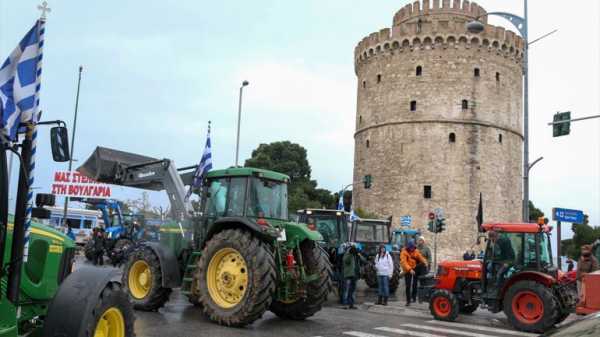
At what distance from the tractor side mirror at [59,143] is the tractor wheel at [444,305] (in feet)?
26.8

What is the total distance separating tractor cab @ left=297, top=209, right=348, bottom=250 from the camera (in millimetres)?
16219

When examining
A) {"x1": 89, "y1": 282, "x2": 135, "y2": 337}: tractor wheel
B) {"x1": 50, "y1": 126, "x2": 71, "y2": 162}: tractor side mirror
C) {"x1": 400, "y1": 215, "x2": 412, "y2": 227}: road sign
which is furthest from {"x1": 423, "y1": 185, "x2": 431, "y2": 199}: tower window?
{"x1": 50, "y1": 126, "x2": 71, "y2": 162}: tractor side mirror

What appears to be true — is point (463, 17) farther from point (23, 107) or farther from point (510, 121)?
point (23, 107)

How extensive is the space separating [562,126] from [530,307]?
8.81 m

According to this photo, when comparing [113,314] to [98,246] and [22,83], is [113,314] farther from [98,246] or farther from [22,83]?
[98,246]

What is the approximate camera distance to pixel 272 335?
791 centimetres

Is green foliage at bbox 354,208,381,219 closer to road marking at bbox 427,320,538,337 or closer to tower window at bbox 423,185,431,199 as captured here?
tower window at bbox 423,185,431,199

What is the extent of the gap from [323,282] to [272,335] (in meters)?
1.61

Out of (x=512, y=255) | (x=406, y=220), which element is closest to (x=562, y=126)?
(x=512, y=255)

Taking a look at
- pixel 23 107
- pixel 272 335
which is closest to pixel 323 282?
pixel 272 335

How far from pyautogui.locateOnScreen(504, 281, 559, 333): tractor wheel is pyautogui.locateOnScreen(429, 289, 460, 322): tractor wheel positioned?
1062 mm

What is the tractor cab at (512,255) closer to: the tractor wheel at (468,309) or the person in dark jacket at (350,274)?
the tractor wheel at (468,309)

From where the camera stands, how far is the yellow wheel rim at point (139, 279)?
9688 mm

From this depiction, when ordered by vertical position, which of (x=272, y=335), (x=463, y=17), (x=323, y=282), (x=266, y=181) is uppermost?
(x=463, y=17)
